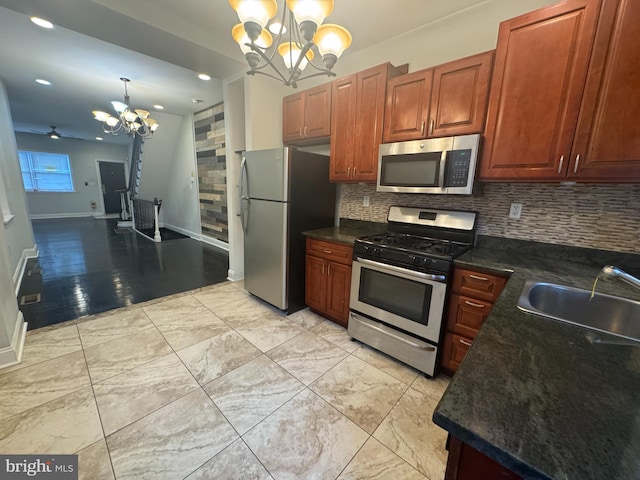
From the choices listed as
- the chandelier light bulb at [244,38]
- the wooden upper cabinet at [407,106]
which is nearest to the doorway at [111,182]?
the chandelier light bulb at [244,38]

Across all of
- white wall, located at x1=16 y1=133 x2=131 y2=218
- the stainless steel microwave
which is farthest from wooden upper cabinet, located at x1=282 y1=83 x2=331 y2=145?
white wall, located at x1=16 y1=133 x2=131 y2=218

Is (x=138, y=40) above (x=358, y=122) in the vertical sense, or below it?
above

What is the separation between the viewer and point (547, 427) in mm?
512

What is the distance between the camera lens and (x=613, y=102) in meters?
1.36

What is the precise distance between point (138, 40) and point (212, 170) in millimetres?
2944

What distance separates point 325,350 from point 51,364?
2.00 metres

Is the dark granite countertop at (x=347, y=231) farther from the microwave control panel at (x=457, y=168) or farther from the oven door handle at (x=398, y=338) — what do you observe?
the microwave control panel at (x=457, y=168)

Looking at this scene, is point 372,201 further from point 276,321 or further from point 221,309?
point 221,309

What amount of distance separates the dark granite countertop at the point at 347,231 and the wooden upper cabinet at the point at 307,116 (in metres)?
0.96

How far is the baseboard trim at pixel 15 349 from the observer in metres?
1.82

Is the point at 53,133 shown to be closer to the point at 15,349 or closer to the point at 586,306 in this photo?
the point at 15,349

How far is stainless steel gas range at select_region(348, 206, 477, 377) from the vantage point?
1.76m

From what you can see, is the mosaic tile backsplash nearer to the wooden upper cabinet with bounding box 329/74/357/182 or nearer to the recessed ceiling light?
the wooden upper cabinet with bounding box 329/74/357/182

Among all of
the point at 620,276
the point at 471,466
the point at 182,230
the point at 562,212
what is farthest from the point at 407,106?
the point at 182,230
